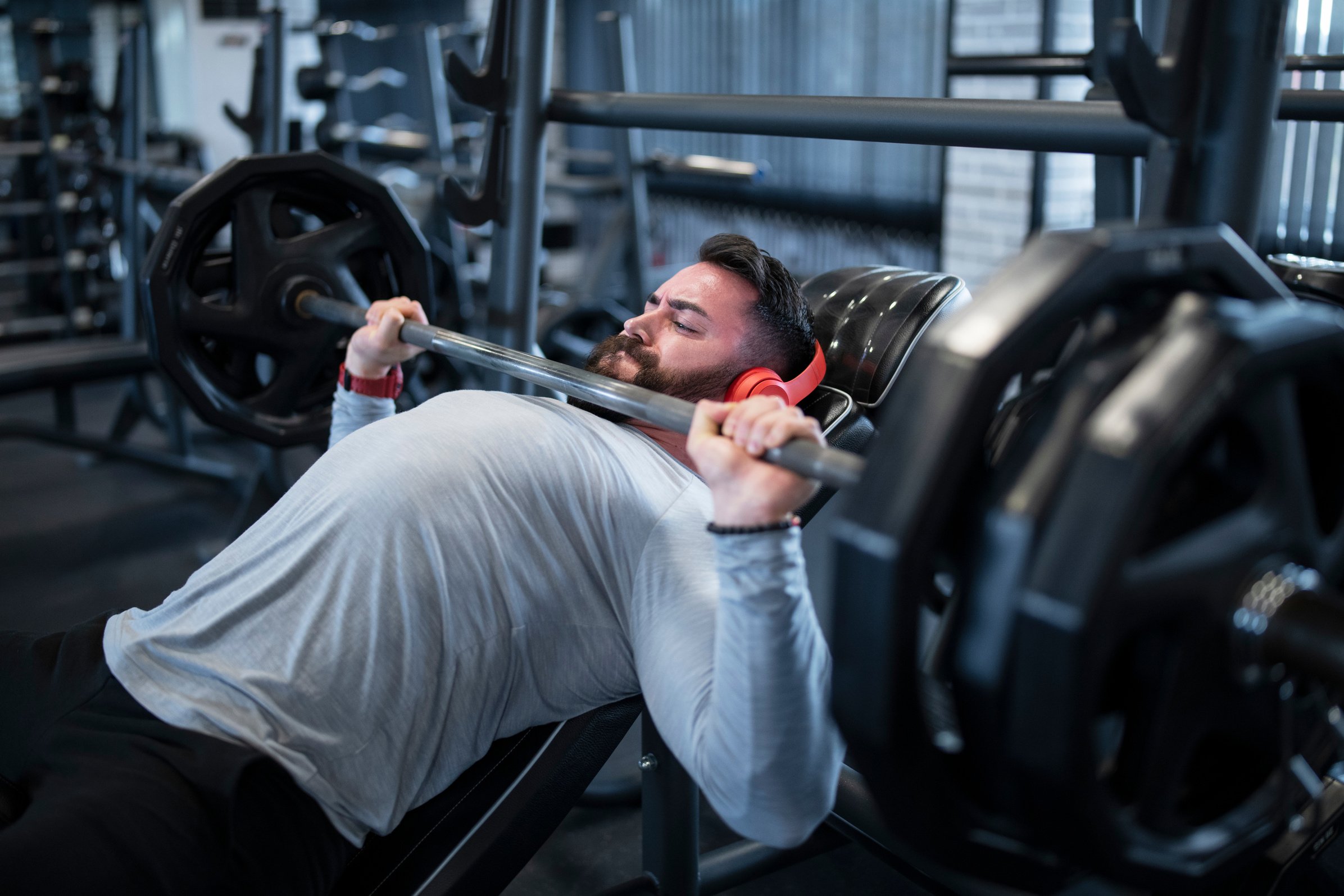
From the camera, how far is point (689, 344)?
146cm

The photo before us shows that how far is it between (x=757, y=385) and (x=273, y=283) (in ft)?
3.10

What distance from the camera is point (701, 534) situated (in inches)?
45.2

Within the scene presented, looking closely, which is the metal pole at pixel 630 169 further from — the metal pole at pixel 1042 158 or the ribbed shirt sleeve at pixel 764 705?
the ribbed shirt sleeve at pixel 764 705

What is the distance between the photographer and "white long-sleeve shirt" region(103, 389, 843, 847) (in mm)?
1086

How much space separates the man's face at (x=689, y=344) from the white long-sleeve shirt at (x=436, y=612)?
197 mm

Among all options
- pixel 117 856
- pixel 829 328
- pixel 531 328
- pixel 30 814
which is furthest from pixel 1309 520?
pixel 531 328

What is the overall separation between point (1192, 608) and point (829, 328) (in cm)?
98

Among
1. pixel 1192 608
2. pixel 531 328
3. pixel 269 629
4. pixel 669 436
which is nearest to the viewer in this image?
pixel 1192 608

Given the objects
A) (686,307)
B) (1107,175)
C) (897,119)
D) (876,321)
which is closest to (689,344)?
(686,307)

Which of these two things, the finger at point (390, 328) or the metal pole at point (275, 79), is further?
the metal pole at point (275, 79)

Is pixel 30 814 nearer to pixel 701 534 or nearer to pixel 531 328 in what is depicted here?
pixel 701 534

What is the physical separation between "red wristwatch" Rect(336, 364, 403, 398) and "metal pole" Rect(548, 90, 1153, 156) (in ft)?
1.69

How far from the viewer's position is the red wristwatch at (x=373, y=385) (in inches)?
65.1

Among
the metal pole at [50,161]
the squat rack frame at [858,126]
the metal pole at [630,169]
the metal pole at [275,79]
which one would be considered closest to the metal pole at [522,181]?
the squat rack frame at [858,126]
